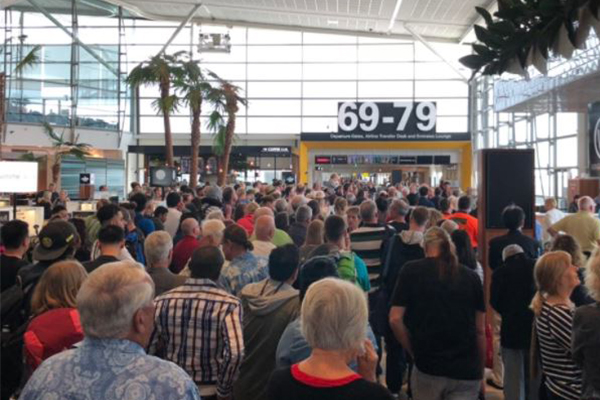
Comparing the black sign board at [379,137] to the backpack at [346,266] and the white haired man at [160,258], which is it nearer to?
the backpack at [346,266]

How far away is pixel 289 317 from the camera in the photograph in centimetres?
347

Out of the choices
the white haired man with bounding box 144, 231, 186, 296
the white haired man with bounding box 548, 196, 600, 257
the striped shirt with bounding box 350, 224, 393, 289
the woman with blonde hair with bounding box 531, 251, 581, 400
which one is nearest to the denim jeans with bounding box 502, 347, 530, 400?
the woman with blonde hair with bounding box 531, 251, 581, 400

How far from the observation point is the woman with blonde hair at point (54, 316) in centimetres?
295

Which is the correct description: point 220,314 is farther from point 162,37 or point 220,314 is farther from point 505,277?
point 162,37

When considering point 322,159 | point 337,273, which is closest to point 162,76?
point 322,159

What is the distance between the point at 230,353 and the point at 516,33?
2.20 m

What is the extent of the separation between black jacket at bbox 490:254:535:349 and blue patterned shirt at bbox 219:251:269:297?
64.4 inches

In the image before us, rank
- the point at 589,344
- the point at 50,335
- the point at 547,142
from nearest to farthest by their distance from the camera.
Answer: the point at 589,344 < the point at 50,335 < the point at 547,142

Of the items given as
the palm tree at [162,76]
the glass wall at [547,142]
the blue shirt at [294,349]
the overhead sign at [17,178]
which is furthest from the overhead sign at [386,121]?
the blue shirt at [294,349]

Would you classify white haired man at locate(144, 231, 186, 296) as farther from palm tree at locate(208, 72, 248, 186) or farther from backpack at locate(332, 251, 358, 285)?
palm tree at locate(208, 72, 248, 186)

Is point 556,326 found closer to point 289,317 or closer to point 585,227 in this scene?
point 289,317

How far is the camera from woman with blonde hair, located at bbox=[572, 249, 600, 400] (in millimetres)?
2768

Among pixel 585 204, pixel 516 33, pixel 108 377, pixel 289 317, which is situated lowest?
pixel 289 317

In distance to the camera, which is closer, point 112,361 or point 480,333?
point 112,361
